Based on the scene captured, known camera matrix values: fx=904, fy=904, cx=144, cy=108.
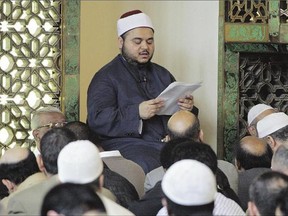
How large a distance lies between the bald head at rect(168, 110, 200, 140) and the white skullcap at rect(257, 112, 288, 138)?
0.92 m

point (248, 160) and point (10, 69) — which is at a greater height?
point (10, 69)

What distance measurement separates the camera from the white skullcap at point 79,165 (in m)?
3.54

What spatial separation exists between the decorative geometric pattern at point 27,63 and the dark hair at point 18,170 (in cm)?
224

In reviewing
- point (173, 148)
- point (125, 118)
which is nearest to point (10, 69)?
point (125, 118)

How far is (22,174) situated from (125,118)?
196cm

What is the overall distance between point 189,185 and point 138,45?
338 centimetres

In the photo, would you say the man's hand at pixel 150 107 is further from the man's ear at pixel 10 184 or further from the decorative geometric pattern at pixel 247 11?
the man's ear at pixel 10 184

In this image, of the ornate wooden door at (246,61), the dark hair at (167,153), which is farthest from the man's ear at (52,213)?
the ornate wooden door at (246,61)

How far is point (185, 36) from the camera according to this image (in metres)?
7.64

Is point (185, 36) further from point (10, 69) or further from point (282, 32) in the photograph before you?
point (10, 69)

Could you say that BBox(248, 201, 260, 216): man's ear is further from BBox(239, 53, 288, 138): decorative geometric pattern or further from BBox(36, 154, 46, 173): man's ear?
BBox(239, 53, 288, 138): decorative geometric pattern

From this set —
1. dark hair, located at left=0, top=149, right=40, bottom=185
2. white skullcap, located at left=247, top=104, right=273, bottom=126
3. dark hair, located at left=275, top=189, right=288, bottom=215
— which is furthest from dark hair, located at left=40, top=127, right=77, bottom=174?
white skullcap, located at left=247, top=104, right=273, bottom=126

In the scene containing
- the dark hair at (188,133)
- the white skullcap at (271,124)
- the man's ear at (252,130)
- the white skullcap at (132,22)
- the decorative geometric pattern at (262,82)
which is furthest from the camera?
the decorative geometric pattern at (262,82)

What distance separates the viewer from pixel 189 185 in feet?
10.8
